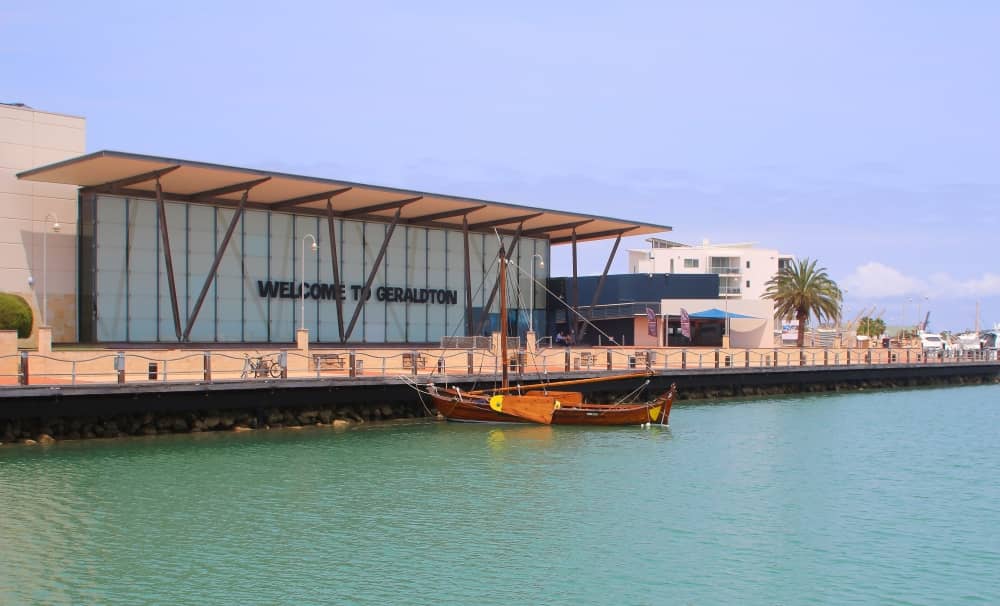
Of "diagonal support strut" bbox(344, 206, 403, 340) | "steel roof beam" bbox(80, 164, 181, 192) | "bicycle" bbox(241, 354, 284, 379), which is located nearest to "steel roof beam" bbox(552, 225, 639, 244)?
"diagonal support strut" bbox(344, 206, 403, 340)

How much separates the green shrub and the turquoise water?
15.0 meters

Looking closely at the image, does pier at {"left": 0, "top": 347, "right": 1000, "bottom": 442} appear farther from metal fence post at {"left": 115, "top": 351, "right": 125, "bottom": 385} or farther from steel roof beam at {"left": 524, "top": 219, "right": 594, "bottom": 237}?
steel roof beam at {"left": 524, "top": 219, "right": 594, "bottom": 237}

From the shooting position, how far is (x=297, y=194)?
57.8 m

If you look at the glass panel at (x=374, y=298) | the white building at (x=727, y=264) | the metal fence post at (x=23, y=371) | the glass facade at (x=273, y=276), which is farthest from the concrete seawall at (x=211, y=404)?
the white building at (x=727, y=264)

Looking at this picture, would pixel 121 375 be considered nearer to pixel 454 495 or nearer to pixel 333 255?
pixel 454 495

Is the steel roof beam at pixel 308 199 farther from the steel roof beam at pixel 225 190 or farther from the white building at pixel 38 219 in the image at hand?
the white building at pixel 38 219

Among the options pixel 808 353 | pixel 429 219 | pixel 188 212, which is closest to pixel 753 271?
pixel 808 353

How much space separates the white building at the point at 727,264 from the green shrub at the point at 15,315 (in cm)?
10529

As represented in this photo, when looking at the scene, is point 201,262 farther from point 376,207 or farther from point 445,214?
point 445,214

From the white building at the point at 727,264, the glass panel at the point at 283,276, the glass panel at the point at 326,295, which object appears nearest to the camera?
the glass panel at the point at 283,276

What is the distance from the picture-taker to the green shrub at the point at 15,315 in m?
47.8

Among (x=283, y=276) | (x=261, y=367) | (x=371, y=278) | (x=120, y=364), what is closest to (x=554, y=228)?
(x=371, y=278)

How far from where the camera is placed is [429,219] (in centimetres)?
6719

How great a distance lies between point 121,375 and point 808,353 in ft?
172
